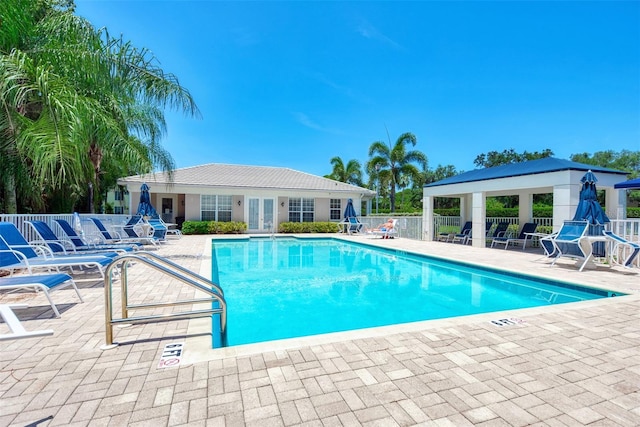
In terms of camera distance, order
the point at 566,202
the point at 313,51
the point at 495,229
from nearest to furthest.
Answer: the point at 566,202, the point at 495,229, the point at 313,51

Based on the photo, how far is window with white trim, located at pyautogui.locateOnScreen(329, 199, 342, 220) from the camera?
2475 centimetres

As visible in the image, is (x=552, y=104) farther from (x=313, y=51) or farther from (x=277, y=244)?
(x=277, y=244)

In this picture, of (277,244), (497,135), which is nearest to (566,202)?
(277,244)

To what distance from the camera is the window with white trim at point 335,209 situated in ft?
81.2

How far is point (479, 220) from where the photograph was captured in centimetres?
1516

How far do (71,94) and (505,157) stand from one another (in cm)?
5305

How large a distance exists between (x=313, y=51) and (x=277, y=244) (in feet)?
41.3

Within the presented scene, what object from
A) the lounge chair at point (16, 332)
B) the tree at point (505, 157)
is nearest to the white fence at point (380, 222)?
the lounge chair at point (16, 332)

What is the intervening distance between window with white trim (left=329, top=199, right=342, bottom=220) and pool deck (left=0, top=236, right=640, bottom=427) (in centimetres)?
2030

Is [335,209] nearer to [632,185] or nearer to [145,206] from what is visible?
[145,206]

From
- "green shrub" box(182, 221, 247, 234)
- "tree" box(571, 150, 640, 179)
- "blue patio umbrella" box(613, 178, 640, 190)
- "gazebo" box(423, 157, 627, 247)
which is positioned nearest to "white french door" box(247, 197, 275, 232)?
"green shrub" box(182, 221, 247, 234)

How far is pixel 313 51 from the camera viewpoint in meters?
20.5

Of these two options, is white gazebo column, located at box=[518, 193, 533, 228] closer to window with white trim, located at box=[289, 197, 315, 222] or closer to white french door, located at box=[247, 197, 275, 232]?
window with white trim, located at box=[289, 197, 315, 222]

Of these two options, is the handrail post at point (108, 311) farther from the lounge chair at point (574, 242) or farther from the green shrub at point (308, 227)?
the green shrub at point (308, 227)
